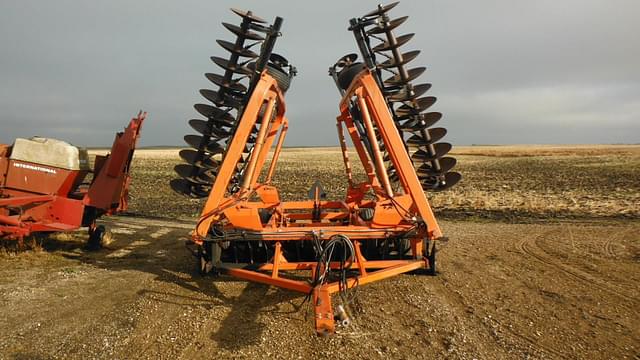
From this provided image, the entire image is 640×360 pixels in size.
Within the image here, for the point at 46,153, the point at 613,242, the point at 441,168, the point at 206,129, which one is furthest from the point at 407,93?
the point at 46,153

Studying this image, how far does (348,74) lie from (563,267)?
5211mm

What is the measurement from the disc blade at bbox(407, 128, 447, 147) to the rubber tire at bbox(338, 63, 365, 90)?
4.97 ft

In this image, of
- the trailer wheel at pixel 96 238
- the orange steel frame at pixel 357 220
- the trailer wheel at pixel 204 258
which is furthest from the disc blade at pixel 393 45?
the trailer wheel at pixel 96 238

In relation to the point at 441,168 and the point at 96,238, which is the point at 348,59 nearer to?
the point at 441,168

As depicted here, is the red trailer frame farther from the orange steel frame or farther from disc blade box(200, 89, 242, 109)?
the orange steel frame

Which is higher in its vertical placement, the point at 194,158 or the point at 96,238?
the point at 194,158

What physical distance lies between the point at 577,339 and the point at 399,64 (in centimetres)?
446

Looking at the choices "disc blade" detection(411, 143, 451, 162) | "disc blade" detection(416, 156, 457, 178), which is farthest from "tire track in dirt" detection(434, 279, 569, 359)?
"disc blade" detection(411, 143, 451, 162)

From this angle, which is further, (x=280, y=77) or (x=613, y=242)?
(x=613, y=242)

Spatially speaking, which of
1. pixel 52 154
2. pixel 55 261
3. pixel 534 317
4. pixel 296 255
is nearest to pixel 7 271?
pixel 55 261

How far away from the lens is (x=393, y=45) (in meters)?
6.43

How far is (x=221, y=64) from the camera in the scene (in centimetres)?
643

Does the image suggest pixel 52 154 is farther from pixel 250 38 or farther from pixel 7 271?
pixel 250 38

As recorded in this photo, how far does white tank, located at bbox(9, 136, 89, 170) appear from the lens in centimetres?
782
